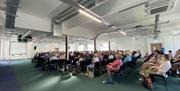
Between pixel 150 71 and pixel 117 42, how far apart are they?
42.2 ft

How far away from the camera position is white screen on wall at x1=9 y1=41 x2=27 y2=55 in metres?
14.1

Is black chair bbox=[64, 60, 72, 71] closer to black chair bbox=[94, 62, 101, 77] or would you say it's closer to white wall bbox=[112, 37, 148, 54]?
black chair bbox=[94, 62, 101, 77]

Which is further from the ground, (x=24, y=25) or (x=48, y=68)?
(x=24, y=25)

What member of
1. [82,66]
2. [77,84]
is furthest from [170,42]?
[77,84]

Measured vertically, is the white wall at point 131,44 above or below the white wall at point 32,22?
below

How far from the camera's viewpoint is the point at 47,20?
591 centimetres

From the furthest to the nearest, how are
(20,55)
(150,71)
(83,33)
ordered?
(20,55), (83,33), (150,71)

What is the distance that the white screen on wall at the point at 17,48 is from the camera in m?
14.1

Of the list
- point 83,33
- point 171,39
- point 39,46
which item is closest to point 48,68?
point 83,33

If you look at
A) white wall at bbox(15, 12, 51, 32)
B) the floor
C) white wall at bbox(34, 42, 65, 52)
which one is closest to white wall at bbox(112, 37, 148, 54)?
white wall at bbox(34, 42, 65, 52)

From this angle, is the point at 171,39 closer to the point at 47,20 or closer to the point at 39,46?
the point at 47,20

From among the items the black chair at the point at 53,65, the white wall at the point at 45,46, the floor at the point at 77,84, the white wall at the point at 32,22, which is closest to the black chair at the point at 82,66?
the floor at the point at 77,84

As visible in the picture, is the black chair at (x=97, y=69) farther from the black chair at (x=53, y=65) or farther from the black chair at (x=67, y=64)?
the black chair at (x=53, y=65)

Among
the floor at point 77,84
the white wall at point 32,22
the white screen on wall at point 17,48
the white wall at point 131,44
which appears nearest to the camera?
the floor at point 77,84
